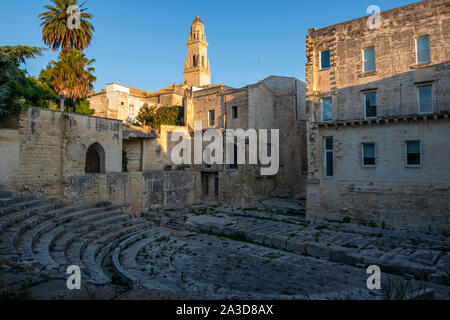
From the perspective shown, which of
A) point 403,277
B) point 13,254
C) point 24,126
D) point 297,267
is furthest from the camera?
point 24,126

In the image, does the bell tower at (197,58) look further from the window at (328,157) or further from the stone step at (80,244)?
the stone step at (80,244)

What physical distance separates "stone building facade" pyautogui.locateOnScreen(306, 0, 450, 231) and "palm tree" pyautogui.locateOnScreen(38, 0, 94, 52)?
2025 centimetres

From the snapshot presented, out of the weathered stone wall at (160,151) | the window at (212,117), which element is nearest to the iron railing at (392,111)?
the window at (212,117)

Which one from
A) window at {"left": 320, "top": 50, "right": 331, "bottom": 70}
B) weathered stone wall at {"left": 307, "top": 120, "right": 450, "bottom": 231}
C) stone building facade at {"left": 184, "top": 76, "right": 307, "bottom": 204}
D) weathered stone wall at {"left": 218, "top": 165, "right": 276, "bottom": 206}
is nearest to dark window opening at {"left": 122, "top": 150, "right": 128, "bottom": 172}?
stone building facade at {"left": 184, "top": 76, "right": 307, "bottom": 204}

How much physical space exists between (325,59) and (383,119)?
5678mm

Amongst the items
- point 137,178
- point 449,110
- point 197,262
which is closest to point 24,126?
point 137,178

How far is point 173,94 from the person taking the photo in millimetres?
37844

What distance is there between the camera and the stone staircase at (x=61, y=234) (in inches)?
283

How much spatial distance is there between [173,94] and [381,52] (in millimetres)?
27090

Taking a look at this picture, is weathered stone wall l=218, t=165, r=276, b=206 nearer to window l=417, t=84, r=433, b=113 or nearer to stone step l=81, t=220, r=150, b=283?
stone step l=81, t=220, r=150, b=283

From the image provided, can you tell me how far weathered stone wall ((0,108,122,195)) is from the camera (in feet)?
43.5

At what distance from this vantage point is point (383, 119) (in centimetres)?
1539
